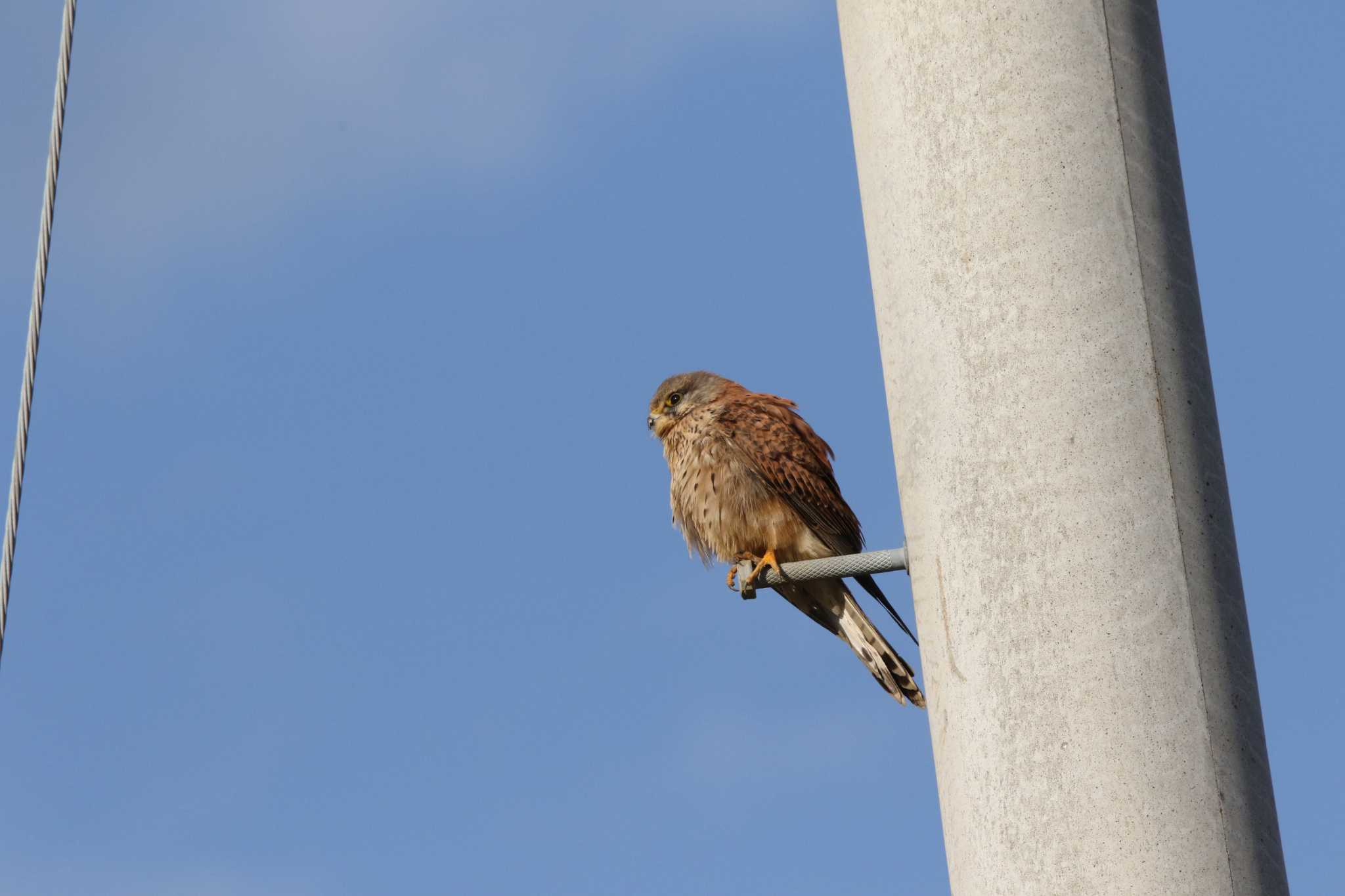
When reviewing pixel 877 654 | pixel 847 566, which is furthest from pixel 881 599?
pixel 847 566

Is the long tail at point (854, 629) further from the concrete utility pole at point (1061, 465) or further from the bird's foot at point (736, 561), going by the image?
the concrete utility pole at point (1061, 465)

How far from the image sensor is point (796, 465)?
21.3 ft

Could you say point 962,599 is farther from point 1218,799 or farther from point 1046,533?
point 1218,799

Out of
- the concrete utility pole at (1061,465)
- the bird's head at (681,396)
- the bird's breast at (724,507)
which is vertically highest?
the bird's head at (681,396)

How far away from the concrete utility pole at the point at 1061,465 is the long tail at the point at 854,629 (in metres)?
3.44

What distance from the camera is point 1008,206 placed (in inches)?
78.6

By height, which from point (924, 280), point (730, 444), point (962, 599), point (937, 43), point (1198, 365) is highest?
point (730, 444)

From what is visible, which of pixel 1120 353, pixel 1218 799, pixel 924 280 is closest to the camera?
pixel 1218 799

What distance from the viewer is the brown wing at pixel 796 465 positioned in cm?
644

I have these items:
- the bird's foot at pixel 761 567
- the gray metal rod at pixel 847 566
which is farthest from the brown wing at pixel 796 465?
the gray metal rod at pixel 847 566

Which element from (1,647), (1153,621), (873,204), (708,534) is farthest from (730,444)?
(1153,621)

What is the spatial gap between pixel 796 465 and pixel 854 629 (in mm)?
930

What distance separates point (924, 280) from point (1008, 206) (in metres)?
0.15

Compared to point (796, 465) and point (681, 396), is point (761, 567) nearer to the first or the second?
point (796, 465)
